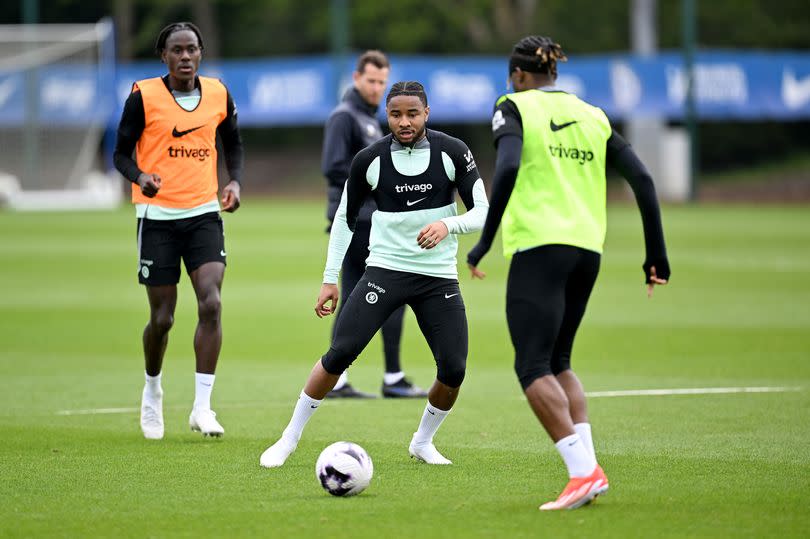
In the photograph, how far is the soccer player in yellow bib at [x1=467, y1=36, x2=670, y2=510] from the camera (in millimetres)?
6762

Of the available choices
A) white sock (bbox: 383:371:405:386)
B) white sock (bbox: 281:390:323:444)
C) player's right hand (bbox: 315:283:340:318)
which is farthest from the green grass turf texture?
player's right hand (bbox: 315:283:340:318)

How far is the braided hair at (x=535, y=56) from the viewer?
6918 mm

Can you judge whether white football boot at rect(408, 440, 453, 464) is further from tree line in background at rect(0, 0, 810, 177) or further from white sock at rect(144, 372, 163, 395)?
tree line in background at rect(0, 0, 810, 177)

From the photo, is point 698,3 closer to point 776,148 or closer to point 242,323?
point 776,148

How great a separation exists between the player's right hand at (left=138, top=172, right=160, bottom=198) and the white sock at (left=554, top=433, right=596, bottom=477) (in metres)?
3.41

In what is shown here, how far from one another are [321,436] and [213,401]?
6.67 ft

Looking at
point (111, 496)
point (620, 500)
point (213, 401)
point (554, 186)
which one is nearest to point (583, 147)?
point (554, 186)

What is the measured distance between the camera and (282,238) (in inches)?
1205

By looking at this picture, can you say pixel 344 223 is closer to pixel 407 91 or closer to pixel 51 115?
pixel 407 91

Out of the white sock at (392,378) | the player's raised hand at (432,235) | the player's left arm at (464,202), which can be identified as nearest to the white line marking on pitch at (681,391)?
the white sock at (392,378)

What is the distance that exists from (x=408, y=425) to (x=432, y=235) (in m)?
2.56

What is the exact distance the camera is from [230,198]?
9.43m

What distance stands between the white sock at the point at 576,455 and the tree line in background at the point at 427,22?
4700 centimetres

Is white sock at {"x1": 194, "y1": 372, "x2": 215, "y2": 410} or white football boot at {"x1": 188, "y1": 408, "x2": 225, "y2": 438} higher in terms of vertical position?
→ white sock at {"x1": 194, "y1": 372, "x2": 215, "y2": 410}
